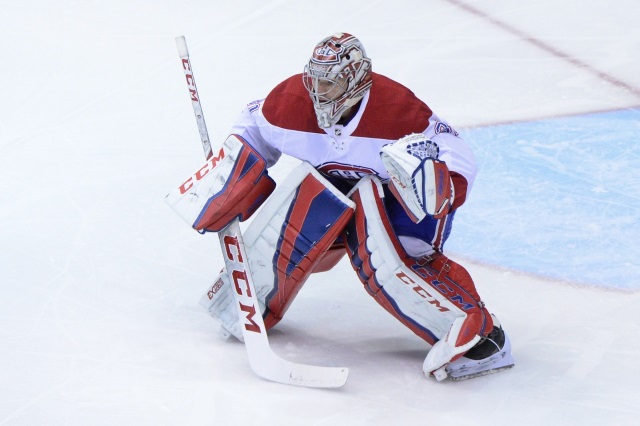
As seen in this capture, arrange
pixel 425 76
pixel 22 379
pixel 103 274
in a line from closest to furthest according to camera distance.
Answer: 1. pixel 22 379
2. pixel 103 274
3. pixel 425 76

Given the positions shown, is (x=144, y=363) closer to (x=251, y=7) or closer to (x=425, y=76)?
(x=425, y=76)

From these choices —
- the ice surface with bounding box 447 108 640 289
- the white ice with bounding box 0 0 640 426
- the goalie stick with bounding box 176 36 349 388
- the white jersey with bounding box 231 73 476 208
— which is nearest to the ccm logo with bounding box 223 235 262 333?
the goalie stick with bounding box 176 36 349 388

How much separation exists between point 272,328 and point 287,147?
0.58 metres

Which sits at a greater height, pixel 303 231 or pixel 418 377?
pixel 303 231

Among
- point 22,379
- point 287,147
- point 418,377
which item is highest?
point 287,147

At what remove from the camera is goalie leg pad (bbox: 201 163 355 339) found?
3.13 m

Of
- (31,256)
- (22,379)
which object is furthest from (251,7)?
(22,379)

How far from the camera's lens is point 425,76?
5.11m

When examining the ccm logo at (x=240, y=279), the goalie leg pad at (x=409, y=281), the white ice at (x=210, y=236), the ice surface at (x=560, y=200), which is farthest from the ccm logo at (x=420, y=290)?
the ice surface at (x=560, y=200)

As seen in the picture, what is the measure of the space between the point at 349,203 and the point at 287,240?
0.22m

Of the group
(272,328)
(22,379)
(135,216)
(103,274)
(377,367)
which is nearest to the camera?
(22,379)

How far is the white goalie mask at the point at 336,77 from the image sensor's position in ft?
9.78

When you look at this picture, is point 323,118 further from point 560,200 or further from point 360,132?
point 560,200

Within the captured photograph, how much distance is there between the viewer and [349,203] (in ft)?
10.2
